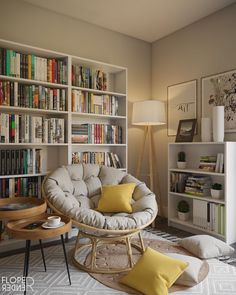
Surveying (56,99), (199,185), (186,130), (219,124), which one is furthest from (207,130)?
(56,99)

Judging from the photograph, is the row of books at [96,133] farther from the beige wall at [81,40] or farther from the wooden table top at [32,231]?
the wooden table top at [32,231]

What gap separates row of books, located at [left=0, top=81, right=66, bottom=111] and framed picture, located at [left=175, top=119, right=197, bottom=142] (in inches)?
61.4

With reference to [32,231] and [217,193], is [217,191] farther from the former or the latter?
[32,231]

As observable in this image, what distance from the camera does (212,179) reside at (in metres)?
3.15

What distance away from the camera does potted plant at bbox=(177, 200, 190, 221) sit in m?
3.28

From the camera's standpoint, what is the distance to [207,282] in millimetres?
2010

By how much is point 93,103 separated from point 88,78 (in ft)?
1.05

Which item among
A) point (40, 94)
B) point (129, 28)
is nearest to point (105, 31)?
point (129, 28)

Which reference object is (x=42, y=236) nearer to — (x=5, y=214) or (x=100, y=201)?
(x=5, y=214)

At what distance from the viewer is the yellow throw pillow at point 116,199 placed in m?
2.52

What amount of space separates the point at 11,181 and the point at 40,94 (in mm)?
973

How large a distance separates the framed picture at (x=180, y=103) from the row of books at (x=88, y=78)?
1.03 meters

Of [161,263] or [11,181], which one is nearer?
[161,263]

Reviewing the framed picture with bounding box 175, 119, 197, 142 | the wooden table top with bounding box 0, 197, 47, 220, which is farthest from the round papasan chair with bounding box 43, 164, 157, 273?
the framed picture with bounding box 175, 119, 197, 142
